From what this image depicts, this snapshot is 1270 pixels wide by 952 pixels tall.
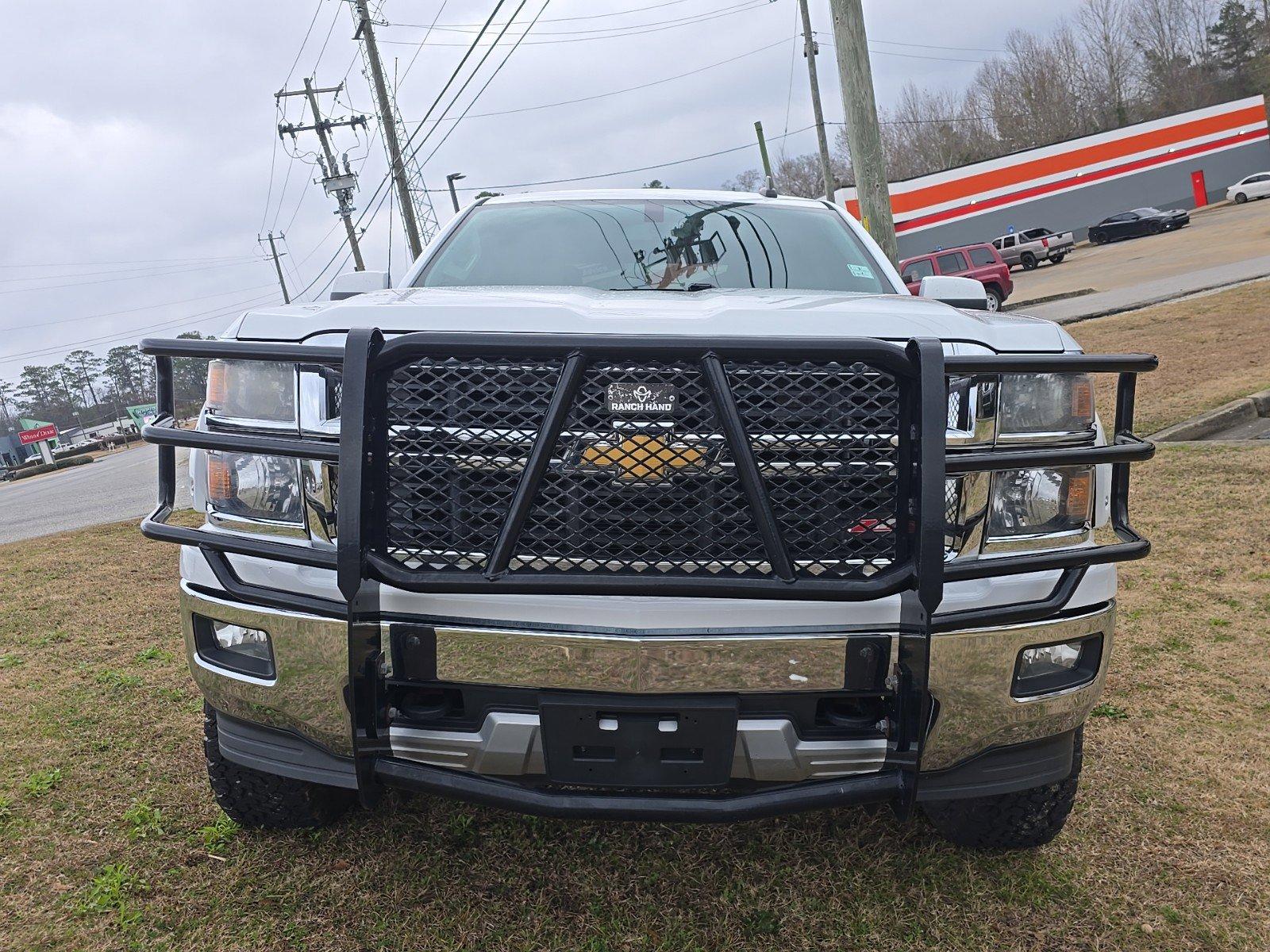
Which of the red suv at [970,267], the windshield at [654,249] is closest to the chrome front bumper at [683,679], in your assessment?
the windshield at [654,249]

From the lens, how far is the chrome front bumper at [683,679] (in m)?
1.86

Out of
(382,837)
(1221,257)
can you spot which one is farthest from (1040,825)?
(1221,257)

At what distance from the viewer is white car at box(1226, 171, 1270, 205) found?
133 ft

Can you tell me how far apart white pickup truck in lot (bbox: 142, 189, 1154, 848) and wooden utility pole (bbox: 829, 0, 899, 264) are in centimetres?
630

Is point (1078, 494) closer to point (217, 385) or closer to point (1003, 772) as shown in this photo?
point (1003, 772)

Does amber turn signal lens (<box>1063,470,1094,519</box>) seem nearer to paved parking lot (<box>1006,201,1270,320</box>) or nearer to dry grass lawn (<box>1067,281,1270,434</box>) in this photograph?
dry grass lawn (<box>1067,281,1270,434</box>)

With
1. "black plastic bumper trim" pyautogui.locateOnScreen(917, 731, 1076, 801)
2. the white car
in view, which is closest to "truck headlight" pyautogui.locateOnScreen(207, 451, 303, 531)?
"black plastic bumper trim" pyautogui.locateOnScreen(917, 731, 1076, 801)

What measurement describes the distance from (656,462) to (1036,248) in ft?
123

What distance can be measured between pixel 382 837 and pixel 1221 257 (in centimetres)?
2445

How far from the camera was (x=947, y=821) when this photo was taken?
248 cm

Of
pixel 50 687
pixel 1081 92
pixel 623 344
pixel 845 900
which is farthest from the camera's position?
pixel 1081 92

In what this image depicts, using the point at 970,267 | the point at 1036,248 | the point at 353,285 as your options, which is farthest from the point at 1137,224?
the point at 353,285

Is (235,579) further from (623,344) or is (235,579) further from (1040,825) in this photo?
(1040,825)

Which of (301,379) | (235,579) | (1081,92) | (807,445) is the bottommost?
(235,579)
